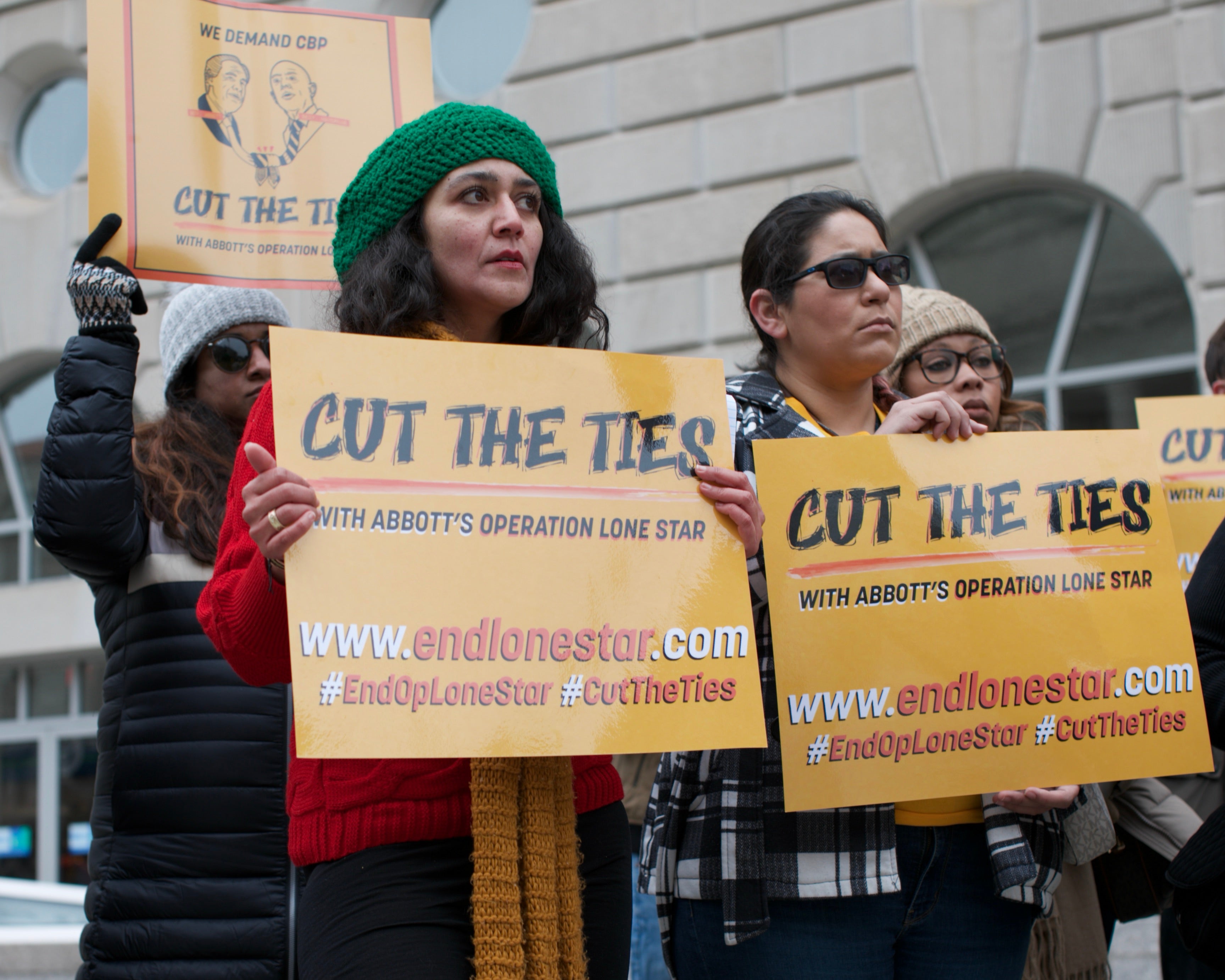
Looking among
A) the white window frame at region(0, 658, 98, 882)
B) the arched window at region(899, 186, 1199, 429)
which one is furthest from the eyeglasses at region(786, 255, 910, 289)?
the white window frame at region(0, 658, 98, 882)

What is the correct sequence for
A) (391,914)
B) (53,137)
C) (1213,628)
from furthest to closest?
(53,137), (1213,628), (391,914)

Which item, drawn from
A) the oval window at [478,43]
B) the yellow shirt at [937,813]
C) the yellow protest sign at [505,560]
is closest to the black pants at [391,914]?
the yellow protest sign at [505,560]

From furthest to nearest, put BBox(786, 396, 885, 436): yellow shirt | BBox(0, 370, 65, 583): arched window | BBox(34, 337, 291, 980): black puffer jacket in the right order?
BBox(0, 370, 65, 583): arched window → BBox(34, 337, 291, 980): black puffer jacket → BBox(786, 396, 885, 436): yellow shirt

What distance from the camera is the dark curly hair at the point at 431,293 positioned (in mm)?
1937

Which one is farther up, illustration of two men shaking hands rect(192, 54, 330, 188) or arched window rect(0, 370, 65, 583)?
arched window rect(0, 370, 65, 583)

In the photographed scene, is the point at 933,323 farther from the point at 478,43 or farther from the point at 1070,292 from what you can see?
the point at 478,43

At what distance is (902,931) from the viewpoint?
200cm

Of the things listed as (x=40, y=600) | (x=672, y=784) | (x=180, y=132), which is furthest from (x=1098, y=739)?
(x=40, y=600)

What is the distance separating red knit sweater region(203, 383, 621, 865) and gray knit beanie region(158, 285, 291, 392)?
1075mm

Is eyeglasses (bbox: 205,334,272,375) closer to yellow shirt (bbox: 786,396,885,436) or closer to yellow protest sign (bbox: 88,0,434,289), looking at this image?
yellow protest sign (bbox: 88,0,434,289)

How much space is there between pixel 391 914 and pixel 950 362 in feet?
6.86

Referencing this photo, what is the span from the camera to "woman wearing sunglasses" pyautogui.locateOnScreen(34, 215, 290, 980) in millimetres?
2322

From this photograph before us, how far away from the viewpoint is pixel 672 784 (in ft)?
6.88

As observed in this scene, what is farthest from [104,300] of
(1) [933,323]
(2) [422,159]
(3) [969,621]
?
(1) [933,323]
